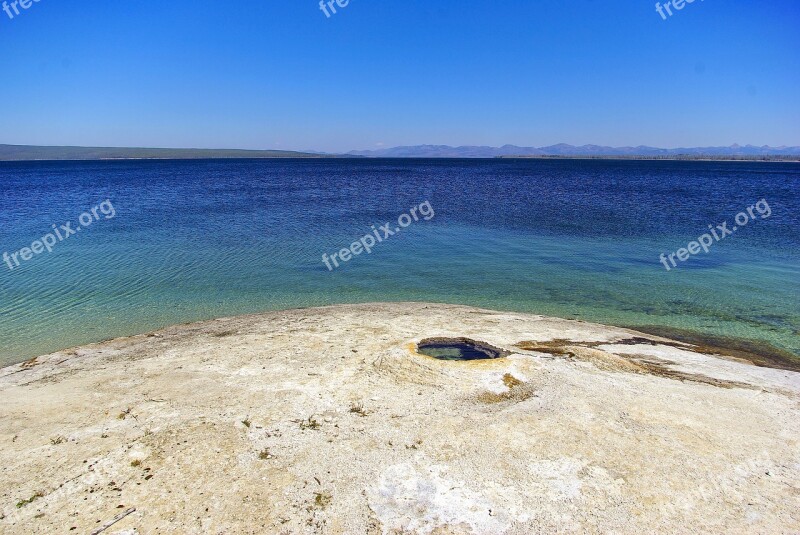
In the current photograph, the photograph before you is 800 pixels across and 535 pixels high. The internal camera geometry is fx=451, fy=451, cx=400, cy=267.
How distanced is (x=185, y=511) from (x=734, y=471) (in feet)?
29.0

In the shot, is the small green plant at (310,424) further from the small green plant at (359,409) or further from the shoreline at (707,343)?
the shoreline at (707,343)

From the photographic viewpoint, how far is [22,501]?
6.68 m

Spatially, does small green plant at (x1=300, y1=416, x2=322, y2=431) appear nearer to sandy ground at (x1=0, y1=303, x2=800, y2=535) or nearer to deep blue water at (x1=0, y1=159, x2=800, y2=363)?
sandy ground at (x1=0, y1=303, x2=800, y2=535)

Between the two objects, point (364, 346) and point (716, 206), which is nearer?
point (364, 346)

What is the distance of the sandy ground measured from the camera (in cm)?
661

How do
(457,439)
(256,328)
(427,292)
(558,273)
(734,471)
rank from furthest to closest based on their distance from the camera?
(558,273) < (427,292) < (256,328) < (457,439) < (734,471)

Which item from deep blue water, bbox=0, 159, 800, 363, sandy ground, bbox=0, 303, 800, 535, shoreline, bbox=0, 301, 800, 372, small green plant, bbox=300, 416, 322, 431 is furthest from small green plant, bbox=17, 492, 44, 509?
deep blue water, bbox=0, 159, 800, 363

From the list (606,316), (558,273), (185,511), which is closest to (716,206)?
(558,273)

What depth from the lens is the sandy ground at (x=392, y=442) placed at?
6.61 metres

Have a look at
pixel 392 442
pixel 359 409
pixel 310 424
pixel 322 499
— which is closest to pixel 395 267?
pixel 359 409

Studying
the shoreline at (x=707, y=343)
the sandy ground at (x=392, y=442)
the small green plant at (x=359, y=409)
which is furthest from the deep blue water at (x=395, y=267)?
the small green plant at (x=359, y=409)

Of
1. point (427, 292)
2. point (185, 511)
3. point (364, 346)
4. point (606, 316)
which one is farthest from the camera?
point (427, 292)

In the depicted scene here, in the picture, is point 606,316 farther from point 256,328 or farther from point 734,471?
point 256,328

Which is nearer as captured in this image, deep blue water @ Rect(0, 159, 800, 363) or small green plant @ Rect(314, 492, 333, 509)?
small green plant @ Rect(314, 492, 333, 509)
